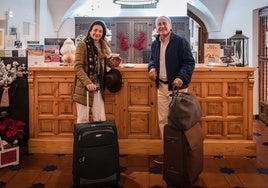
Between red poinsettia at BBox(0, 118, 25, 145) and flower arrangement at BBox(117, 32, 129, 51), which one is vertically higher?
flower arrangement at BBox(117, 32, 129, 51)

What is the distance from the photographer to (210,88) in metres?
3.60

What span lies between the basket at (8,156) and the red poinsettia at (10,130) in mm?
75

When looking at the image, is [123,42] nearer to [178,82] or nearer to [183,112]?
[178,82]

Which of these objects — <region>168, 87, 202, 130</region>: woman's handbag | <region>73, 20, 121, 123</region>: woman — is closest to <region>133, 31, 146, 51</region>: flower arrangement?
<region>73, 20, 121, 123</region>: woman

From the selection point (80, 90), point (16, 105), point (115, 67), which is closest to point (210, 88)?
point (115, 67)

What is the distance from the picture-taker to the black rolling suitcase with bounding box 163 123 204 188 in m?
2.65

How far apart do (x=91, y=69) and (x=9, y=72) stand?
98 centimetres

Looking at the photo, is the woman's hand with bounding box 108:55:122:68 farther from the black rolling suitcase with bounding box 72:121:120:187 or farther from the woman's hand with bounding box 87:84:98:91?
the black rolling suitcase with bounding box 72:121:120:187

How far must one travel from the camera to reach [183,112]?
104 inches

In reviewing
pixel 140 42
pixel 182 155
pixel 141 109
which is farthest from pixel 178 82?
pixel 140 42

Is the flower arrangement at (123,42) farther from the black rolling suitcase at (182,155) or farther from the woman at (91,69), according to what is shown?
the black rolling suitcase at (182,155)

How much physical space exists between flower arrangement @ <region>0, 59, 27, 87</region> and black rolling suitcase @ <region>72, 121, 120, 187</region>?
1.13 metres

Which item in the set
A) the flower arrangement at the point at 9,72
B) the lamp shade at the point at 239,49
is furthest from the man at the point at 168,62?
the flower arrangement at the point at 9,72

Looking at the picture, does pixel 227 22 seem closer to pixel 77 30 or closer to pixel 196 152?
pixel 77 30
